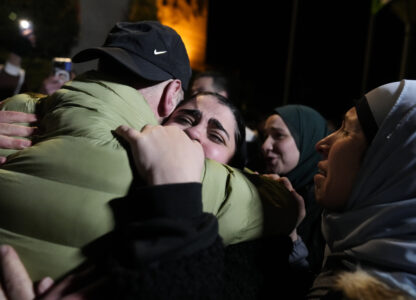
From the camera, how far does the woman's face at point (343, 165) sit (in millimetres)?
1375

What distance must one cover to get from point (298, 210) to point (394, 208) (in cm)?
35

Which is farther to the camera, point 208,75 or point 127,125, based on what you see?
point 208,75

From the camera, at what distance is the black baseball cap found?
4.44ft

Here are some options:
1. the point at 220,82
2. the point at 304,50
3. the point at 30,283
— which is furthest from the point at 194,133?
the point at 304,50

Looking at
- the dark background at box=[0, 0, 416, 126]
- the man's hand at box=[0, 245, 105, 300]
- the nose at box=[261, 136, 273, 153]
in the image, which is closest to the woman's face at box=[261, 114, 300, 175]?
the nose at box=[261, 136, 273, 153]

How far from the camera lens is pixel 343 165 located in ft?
4.54

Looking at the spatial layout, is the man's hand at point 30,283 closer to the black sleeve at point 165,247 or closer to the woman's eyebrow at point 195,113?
the black sleeve at point 165,247

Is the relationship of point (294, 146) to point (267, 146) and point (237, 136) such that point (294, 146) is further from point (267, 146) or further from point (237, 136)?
point (237, 136)

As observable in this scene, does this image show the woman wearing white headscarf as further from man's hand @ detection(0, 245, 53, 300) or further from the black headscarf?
the black headscarf

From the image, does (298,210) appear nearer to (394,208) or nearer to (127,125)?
(394,208)

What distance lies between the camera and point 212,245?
3.12ft

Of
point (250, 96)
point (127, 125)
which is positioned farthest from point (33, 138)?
point (250, 96)

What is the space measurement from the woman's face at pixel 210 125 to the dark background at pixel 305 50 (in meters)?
5.65

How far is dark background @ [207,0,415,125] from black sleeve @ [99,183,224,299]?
6.65 m
